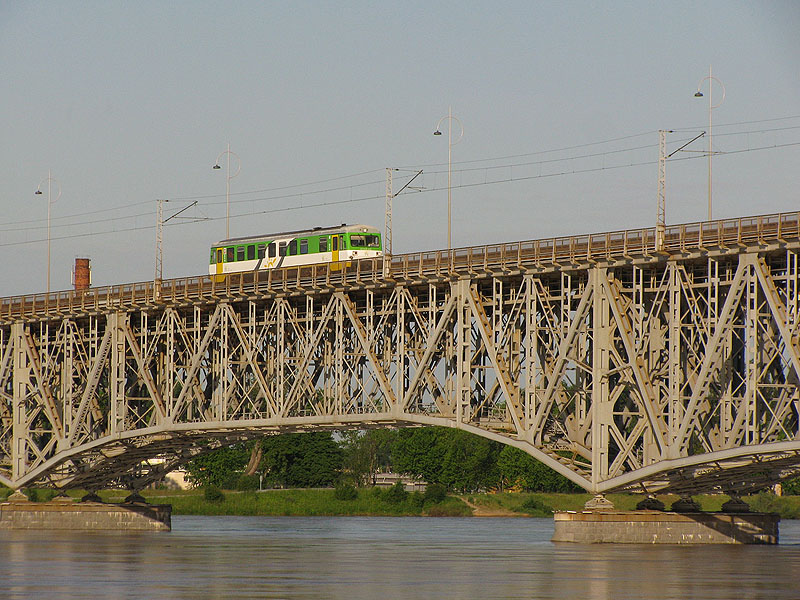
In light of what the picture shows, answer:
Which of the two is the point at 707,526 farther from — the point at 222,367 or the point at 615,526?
the point at 222,367

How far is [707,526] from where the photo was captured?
74.3m

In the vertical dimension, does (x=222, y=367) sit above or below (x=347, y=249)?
below

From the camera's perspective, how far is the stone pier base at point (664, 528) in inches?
2864

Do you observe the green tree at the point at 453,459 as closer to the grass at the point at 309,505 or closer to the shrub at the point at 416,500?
the shrub at the point at 416,500

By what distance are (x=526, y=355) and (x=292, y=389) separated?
16812mm

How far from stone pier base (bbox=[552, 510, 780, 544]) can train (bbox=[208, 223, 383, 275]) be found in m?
22.6

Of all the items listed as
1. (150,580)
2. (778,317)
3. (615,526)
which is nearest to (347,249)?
(615,526)

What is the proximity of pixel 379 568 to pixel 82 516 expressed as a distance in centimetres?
4757

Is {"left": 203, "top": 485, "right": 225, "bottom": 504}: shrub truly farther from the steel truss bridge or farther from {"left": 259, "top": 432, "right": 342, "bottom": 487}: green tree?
the steel truss bridge

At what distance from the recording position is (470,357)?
78.4 metres

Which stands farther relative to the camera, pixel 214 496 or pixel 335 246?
pixel 214 496

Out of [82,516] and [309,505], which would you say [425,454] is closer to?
[309,505]

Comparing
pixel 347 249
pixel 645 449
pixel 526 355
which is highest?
pixel 347 249

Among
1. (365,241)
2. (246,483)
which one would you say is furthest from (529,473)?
(365,241)
